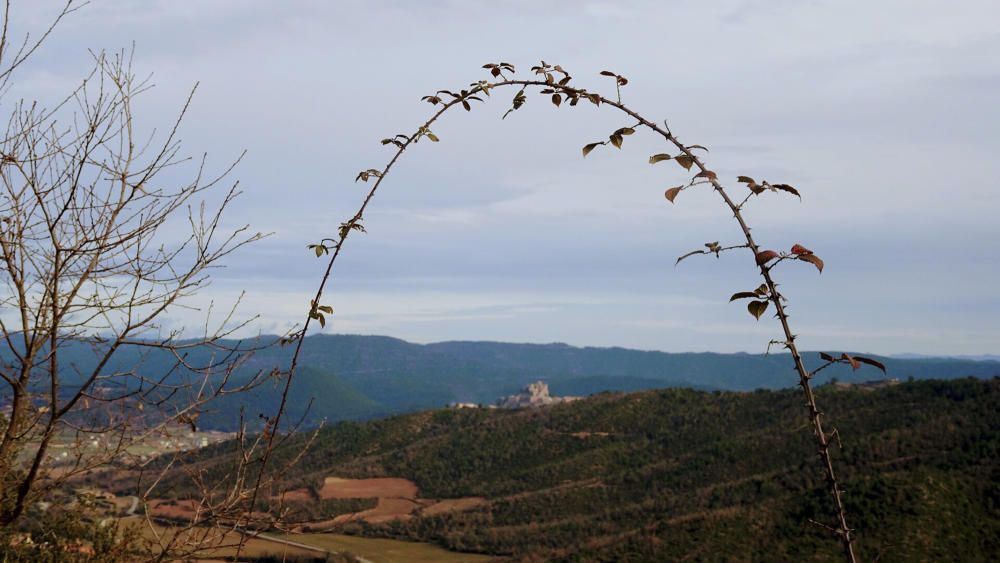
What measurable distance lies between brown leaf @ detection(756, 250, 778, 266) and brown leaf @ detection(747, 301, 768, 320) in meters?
0.12

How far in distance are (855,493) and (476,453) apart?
107 ft

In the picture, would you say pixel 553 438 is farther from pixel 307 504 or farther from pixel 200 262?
pixel 200 262

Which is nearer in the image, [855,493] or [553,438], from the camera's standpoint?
[855,493]

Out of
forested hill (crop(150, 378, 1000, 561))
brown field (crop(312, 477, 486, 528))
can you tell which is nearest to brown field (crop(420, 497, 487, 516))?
brown field (crop(312, 477, 486, 528))

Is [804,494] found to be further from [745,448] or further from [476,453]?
[476,453]

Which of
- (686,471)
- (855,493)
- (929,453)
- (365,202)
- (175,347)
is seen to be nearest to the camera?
(365,202)

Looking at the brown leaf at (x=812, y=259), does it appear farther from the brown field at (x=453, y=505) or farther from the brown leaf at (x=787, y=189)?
the brown field at (x=453, y=505)

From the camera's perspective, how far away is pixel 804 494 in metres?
34.4

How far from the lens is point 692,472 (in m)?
46.8

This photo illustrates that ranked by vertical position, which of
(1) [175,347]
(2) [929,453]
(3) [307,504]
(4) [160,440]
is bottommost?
(3) [307,504]

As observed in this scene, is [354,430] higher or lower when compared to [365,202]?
lower

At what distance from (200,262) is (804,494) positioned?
33.7m

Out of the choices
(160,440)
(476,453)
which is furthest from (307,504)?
(160,440)

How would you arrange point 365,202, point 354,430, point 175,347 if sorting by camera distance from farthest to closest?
point 354,430, point 175,347, point 365,202
